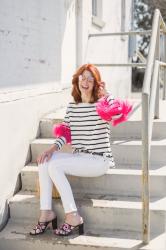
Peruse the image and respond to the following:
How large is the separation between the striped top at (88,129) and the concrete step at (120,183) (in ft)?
0.83

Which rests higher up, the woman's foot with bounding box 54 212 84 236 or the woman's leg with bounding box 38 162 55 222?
the woman's leg with bounding box 38 162 55 222

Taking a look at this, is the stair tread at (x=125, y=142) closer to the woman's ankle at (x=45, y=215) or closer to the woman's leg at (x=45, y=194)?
the woman's leg at (x=45, y=194)

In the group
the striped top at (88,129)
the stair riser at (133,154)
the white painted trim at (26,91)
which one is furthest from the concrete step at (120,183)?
the white painted trim at (26,91)

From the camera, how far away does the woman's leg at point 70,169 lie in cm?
335

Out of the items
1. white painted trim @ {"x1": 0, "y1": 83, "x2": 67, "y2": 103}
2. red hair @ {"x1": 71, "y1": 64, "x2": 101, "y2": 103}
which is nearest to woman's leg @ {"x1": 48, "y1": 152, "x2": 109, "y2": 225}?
red hair @ {"x1": 71, "y1": 64, "x2": 101, "y2": 103}

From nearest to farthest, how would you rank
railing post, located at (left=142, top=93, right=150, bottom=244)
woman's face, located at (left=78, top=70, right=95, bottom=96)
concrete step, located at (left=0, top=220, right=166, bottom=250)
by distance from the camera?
railing post, located at (left=142, top=93, right=150, bottom=244) < concrete step, located at (left=0, top=220, right=166, bottom=250) < woman's face, located at (left=78, top=70, right=95, bottom=96)

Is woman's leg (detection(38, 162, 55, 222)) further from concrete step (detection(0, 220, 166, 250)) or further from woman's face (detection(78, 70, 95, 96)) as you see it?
woman's face (detection(78, 70, 95, 96))

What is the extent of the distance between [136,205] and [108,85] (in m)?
4.01

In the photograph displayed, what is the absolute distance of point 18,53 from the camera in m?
4.09

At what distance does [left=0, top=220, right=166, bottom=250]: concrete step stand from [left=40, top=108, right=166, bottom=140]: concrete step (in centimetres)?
109

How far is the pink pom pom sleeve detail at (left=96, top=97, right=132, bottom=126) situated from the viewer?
134 inches

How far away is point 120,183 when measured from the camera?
3.68m

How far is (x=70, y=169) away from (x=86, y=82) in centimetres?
70

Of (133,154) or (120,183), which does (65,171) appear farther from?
(133,154)
